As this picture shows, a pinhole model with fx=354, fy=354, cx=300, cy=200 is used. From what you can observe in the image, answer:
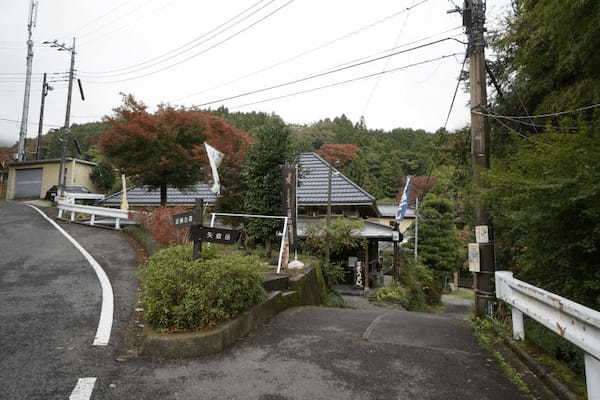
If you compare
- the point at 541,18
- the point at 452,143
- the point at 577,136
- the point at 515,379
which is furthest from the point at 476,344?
the point at 452,143

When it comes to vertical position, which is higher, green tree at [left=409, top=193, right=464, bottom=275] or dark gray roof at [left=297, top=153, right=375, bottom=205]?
dark gray roof at [left=297, top=153, right=375, bottom=205]

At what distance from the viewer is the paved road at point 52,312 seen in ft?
10.1

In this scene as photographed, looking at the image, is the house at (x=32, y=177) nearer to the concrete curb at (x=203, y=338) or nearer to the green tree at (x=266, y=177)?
the green tree at (x=266, y=177)

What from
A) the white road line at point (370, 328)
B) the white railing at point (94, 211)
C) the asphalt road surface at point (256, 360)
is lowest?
the white road line at point (370, 328)

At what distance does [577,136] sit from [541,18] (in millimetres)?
2210

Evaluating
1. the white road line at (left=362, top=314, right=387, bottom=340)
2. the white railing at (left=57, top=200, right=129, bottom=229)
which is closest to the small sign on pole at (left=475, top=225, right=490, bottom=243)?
the white road line at (left=362, top=314, right=387, bottom=340)

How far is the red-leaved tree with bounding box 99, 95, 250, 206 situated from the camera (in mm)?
11781

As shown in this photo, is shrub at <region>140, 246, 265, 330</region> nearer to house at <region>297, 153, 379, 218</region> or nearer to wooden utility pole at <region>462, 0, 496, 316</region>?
wooden utility pole at <region>462, 0, 496, 316</region>

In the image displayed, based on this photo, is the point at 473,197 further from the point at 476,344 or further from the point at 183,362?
the point at 183,362

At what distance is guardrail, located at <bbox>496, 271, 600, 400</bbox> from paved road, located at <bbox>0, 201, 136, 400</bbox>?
12.7ft

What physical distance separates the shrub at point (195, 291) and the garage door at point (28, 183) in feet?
90.3

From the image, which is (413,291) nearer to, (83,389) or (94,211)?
(94,211)

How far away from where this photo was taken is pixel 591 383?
7.85ft

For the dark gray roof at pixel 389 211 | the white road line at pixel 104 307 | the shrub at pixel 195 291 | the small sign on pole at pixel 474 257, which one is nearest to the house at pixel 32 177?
the white road line at pixel 104 307
